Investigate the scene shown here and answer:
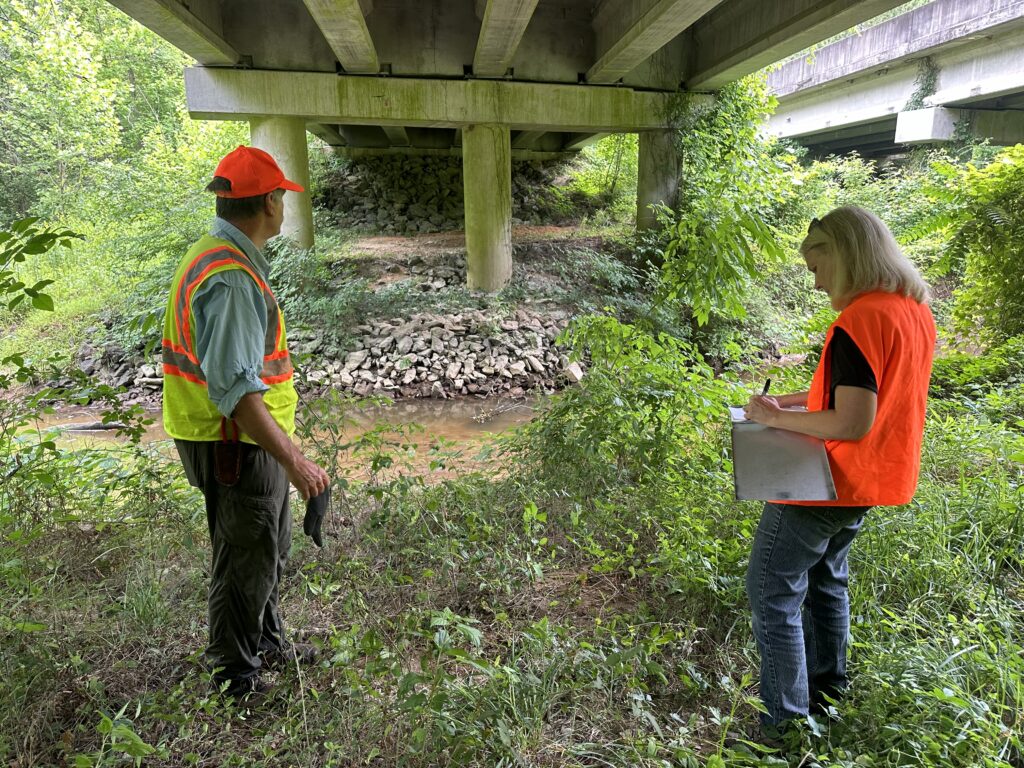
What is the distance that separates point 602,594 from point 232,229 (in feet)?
7.67

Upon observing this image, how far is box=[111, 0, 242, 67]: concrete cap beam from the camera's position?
664cm

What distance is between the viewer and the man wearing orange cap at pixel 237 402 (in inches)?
85.2

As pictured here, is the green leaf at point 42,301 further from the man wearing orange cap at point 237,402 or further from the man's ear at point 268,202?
the man's ear at point 268,202

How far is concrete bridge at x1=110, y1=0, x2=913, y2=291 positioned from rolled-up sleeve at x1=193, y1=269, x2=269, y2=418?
255 inches

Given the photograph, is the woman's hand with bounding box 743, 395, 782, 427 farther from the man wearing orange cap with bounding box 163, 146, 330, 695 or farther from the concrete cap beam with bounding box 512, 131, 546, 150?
the concrete cap beam with bounding box 512, 131, 546, 150

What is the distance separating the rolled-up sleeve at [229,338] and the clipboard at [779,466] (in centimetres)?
164

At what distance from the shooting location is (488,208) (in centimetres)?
1106

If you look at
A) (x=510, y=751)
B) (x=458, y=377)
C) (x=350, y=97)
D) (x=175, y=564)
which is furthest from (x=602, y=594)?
(x=350, y=97)

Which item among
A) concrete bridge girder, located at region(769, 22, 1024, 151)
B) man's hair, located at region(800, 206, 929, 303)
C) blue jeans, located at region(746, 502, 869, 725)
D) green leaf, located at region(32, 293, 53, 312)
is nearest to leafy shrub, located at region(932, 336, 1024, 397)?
blue jeans, located at region(746, 502, 869, 725)

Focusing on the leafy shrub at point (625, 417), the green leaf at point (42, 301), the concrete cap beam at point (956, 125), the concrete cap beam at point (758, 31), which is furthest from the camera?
the concrete cap beam at point (956, 125)

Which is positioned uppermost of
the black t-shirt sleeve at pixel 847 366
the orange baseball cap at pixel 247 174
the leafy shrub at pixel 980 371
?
the orange baseball cap at pixel 247 174

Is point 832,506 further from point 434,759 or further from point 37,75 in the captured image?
point 37,75

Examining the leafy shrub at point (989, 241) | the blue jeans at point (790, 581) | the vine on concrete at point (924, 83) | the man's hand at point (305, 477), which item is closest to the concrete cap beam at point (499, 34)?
the leafy shrub at point (989, 241)

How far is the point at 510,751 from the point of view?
75.6 inches
